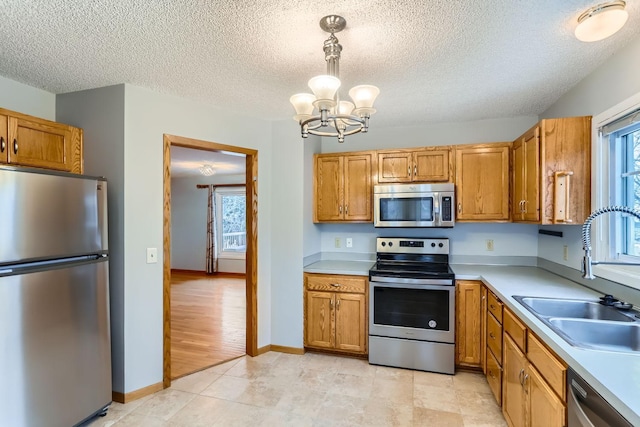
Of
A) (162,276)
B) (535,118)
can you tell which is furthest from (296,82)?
(535,118)

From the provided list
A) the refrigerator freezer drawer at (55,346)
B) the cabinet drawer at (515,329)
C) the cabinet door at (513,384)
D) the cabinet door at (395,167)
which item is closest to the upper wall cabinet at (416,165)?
the cabinet door at (395,167)

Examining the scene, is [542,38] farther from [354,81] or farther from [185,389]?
[185,389]

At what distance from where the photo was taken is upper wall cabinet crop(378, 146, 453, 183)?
123 inches

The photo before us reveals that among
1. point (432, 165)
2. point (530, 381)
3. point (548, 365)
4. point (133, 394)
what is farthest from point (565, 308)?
point (133, 394)

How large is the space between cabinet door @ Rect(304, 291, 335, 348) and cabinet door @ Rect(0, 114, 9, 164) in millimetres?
2473

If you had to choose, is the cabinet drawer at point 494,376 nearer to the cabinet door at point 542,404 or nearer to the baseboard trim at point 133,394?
the cabinet door at point 542,404

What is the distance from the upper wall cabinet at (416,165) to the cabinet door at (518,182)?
1.72 feet

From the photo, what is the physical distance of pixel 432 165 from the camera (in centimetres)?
315

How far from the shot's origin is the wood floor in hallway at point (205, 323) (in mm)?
3133

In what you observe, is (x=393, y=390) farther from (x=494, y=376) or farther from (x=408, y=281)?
(x=408, y=281)

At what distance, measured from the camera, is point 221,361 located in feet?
10.1

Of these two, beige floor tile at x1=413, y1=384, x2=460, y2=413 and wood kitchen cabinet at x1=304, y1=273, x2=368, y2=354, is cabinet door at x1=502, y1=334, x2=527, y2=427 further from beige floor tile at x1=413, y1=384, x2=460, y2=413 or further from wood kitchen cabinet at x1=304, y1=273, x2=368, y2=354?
wood kitchen cabinet at x1=304, y1=273, x2=368, y2=354

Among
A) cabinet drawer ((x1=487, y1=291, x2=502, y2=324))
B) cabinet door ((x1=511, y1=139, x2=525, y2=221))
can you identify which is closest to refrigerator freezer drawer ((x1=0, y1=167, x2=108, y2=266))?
cabinet drawer ((x1=487, y1=291, x2=502, y2=324))

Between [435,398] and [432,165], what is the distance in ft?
6.56
